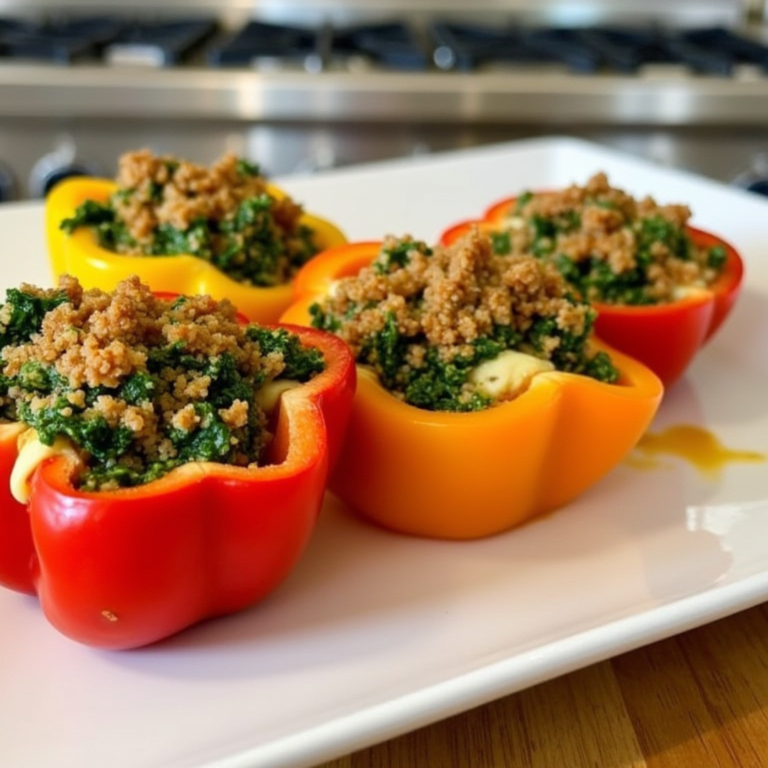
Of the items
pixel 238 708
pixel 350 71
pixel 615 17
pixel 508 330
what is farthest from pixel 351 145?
pixel 238 708

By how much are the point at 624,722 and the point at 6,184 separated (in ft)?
9.91

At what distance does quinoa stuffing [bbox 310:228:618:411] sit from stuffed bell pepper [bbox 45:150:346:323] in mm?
298

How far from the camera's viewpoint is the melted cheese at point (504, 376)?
5.22 feet

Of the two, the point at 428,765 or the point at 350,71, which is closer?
the point at 428,765

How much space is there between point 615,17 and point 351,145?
5.52ft

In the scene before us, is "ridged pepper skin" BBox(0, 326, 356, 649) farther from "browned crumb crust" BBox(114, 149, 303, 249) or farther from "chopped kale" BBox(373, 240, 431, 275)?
"browned crumb crust" BBox(114, 149, 303, 249)

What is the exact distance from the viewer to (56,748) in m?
1.19

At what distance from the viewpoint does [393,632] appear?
1.40 m

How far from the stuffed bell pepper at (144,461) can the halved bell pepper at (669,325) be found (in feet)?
2.42

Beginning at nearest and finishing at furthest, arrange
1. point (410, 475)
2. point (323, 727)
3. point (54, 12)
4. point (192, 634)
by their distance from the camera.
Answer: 1. point (323, 727)
2. point (192, 634)
3. point (410, 475)
4. point (54, 12)

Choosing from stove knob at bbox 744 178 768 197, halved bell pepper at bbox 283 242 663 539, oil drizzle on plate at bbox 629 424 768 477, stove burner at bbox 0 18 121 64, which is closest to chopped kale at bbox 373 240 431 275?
halved bell pepper at bbox 283 242 663 539

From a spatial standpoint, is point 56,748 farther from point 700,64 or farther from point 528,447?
point 700,64

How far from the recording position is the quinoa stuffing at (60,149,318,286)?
1976 mm

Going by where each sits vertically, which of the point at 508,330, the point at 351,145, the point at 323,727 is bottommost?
the point at 351,145
